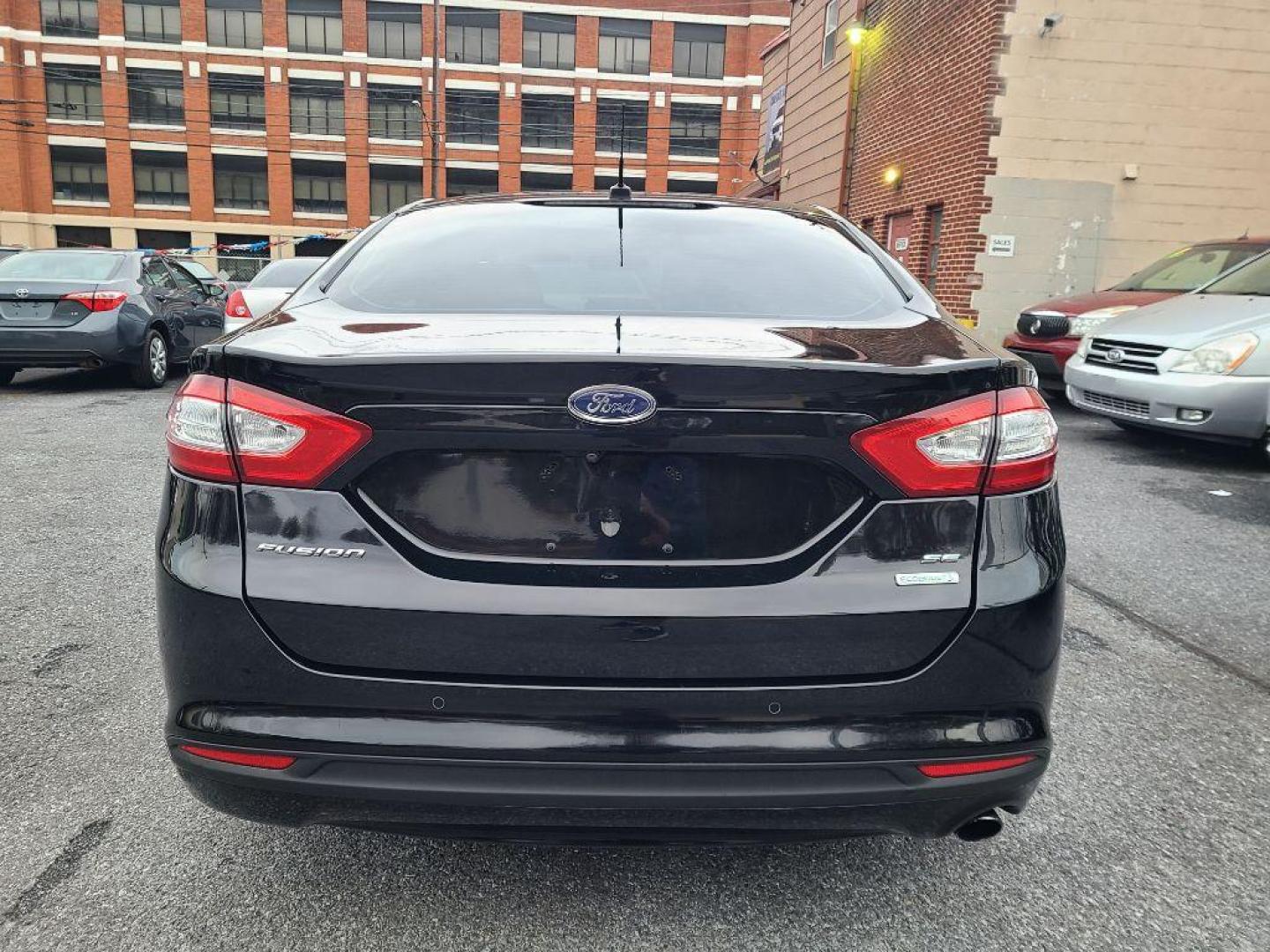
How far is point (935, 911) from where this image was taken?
200cm

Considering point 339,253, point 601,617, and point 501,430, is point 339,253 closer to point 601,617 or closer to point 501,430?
point 501,430

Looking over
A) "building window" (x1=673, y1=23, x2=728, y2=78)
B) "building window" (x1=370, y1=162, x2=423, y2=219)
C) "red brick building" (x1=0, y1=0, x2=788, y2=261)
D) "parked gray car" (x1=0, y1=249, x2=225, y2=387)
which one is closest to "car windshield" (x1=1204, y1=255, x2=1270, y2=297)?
"parked gray car" (x1=0, y1=249, x2=225, y2=387)

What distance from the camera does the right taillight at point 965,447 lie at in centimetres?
164

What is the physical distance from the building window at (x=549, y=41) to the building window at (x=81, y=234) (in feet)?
73.3

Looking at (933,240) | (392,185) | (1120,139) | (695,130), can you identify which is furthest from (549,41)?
(1120,139)

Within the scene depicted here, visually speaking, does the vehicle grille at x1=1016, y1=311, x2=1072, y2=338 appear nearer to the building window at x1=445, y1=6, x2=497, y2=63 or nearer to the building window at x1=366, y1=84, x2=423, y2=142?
the building window at x1=366, y1=84, x2=423, y2=142

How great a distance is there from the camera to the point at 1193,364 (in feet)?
21.5

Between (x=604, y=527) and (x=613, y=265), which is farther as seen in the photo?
(x=613, y=265)

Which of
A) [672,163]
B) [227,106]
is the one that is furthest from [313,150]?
[672,163]

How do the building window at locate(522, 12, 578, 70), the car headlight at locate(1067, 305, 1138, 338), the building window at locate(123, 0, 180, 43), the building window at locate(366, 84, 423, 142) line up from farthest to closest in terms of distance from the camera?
the building window at locate(522, 12, 578, 70)
the building window at locate(366, 84, 423, 142)
the building window at locate(123, 0, 180, 43)
the car headlight at locate(1067, 305, 1138, 338)

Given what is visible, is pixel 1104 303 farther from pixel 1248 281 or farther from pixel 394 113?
pixel 394 113

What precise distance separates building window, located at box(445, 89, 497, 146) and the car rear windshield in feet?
153

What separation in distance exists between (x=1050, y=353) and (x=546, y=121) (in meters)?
42.6

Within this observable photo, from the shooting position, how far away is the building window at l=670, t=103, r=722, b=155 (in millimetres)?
47938
